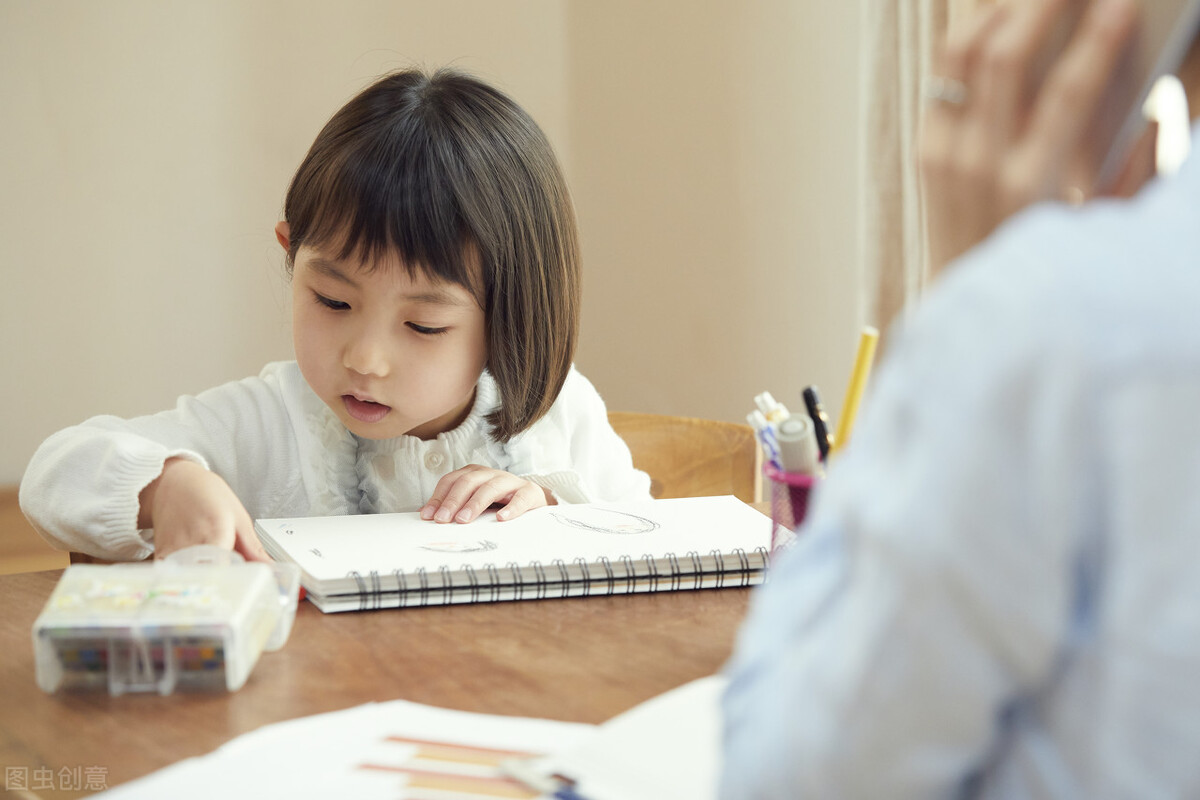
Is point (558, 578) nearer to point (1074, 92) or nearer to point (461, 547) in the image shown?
point (461, 547)

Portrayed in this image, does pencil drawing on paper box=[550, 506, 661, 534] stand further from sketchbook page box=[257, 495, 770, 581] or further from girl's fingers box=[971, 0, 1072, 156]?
girl's fingers box=[971, 0, 1072, 156]

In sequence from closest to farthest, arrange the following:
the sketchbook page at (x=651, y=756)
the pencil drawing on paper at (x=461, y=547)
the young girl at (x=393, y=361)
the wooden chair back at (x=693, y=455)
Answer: the sketchbook page at (x=651, y=756) < the pencil drawing on paper at (x=461, y=547) < the young girl at (x=393, y=361) < the wooden chair back at (x=693, y=455)

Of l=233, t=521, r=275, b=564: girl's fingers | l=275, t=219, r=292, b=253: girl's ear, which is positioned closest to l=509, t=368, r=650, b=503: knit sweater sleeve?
l=275, t=219, r=292, b=253: girl's ear

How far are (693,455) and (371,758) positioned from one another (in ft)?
3.28

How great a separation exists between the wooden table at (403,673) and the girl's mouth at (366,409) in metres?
0.34

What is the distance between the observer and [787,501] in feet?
2.47

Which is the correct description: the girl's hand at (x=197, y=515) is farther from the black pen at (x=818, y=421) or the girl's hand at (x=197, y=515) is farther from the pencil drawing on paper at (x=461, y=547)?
the black pen at (x=818, y=421)

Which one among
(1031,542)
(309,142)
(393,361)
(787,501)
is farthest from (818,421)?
(309,142)

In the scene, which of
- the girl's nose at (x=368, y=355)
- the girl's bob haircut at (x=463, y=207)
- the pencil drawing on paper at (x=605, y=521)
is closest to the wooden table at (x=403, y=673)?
the pencil drawing on paper at (x=605, y=521)

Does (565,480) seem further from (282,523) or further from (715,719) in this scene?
(715,719)

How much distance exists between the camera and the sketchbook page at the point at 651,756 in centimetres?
48

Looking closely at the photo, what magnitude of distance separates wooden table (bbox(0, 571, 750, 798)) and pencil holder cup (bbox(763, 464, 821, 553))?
6 cm

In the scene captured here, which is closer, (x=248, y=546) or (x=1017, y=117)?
(x=1017, y=117)

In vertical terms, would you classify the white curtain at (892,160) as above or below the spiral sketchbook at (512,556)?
above
